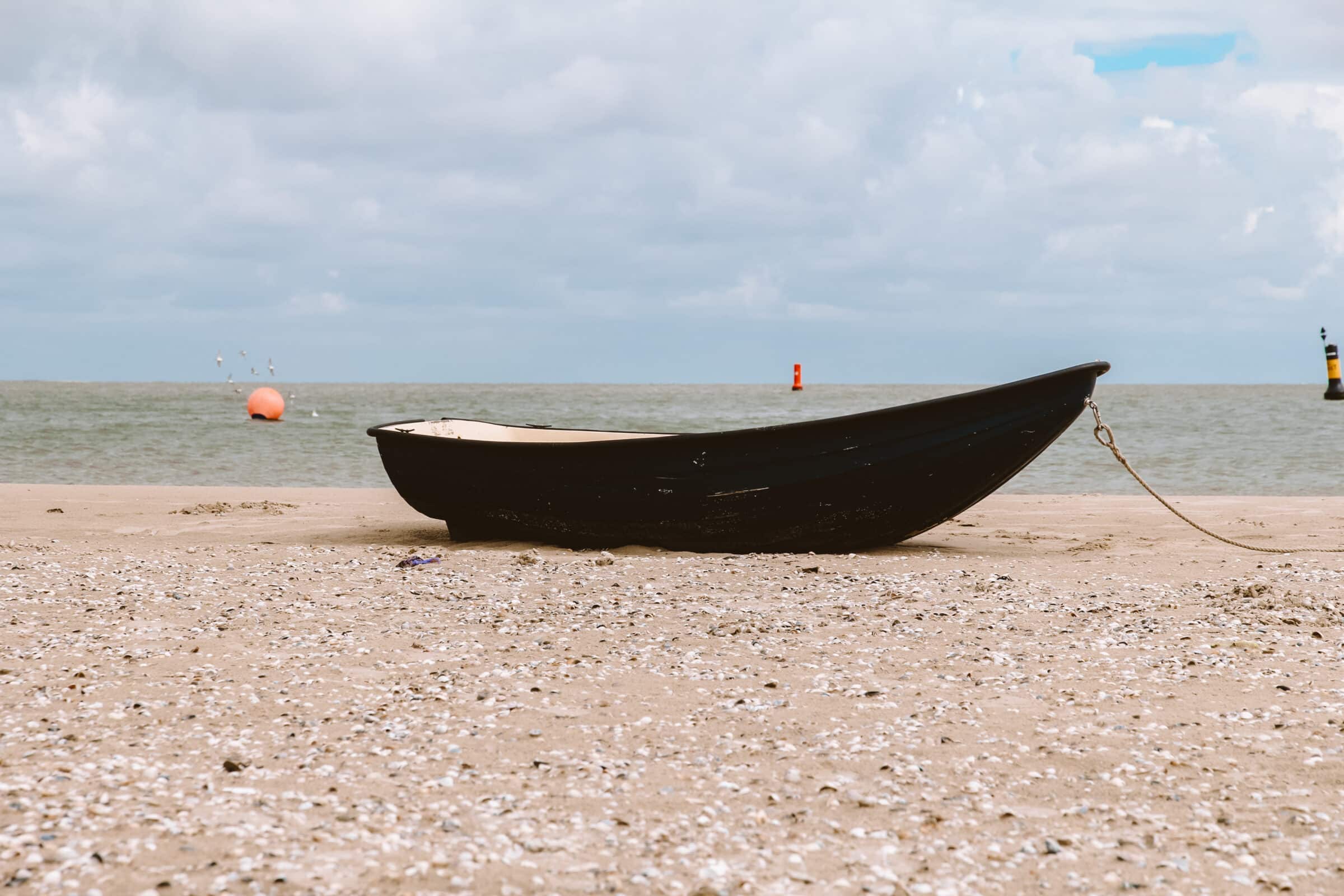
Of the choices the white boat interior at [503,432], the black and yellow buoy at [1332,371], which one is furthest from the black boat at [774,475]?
the black and yellow buoy at [1332,371]

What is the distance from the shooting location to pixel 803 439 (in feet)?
28.2

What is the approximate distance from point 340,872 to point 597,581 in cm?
430

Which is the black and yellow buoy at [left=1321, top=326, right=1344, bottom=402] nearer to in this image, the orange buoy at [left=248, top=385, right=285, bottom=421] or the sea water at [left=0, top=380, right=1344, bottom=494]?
the sea water at [left=0, top=380, right=1344, bottom=494]

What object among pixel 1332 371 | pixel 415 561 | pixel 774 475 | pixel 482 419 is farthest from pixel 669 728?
pixel 1332 371

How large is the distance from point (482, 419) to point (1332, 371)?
24.0 m

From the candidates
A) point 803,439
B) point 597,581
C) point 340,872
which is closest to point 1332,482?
point 803,439

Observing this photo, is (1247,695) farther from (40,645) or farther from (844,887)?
(40,645)

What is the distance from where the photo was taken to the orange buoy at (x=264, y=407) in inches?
1495

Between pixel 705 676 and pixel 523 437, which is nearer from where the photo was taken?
pixel 705 676

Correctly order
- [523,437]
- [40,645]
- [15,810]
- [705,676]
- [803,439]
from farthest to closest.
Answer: [523,437]
[803,439]
[40,645]
[705,676]
[15,810]

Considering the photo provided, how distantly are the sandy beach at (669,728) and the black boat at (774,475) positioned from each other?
84 cm

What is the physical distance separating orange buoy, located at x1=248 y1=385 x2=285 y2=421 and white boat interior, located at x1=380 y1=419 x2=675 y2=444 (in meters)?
28.3

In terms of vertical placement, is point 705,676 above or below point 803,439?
below

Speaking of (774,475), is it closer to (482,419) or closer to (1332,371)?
(482,419)
